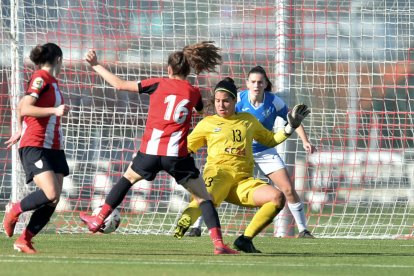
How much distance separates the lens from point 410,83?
14719mm

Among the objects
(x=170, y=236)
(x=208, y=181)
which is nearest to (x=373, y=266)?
(x=208, y=181)

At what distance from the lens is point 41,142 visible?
957 centimetres

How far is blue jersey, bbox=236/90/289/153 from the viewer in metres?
12.4

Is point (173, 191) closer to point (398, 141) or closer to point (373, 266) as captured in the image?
point (398, 141)

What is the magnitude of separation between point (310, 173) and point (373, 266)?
263 inches

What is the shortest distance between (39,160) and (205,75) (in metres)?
5.33

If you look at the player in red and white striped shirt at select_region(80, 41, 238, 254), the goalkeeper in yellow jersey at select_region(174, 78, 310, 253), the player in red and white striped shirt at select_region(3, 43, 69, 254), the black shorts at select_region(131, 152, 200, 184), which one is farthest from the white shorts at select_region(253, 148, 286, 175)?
the player in red and white striped shirt at select_region(3, 43, 69, 254)

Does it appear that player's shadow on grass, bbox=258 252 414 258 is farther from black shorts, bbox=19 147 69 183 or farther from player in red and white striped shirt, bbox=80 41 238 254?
black shorts, bbox=19 147 69 183

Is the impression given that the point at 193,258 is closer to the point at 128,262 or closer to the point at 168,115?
the point at 128,262

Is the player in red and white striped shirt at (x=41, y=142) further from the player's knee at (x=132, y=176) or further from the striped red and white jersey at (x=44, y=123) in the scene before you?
the player's knee at (x=132, y=176)

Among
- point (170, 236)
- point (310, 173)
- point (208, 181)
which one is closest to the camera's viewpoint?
point (208, 181)

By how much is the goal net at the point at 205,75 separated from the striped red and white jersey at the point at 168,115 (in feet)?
14.1

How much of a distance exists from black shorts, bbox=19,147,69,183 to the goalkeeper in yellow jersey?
1.37m

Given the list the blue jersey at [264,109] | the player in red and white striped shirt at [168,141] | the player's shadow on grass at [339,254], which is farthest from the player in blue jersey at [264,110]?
the player in red and white striped shirt at [168,141]
